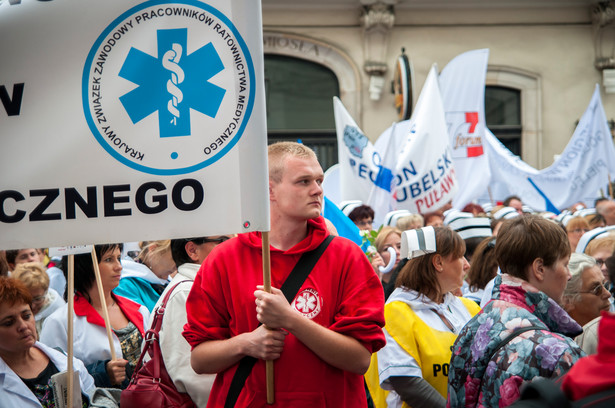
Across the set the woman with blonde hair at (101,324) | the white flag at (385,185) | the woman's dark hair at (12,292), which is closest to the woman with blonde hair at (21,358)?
the woman's dark hair at (12,292)

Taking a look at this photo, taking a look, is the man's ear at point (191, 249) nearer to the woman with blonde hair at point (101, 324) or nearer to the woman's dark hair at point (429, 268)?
the woman with blonde hair at point (101, 324)

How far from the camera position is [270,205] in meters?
2.80

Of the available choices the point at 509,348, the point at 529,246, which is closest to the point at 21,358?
the point at 509,348

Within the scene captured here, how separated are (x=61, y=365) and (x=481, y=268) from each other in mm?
2458

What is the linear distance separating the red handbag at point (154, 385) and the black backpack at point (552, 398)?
1.87m

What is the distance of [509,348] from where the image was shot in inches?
99.3

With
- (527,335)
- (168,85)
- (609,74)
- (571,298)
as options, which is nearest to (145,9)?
(168,85)

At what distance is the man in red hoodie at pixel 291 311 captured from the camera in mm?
2457

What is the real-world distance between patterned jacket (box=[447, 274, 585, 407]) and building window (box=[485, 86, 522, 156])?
14.3 m

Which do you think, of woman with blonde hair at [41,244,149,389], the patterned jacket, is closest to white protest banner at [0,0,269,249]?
the patterned jacket

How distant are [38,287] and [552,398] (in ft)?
13.1

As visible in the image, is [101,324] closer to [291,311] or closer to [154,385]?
[154,385]

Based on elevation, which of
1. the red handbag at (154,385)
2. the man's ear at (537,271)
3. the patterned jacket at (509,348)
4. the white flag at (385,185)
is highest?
the white flag at (385,185)

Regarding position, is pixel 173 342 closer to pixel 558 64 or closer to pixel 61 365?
pixel 61 365
